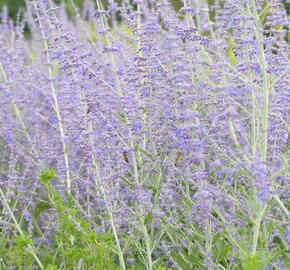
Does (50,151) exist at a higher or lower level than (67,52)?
lower

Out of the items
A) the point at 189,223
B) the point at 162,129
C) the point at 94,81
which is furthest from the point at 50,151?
the point at 189,223

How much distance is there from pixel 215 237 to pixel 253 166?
952mm

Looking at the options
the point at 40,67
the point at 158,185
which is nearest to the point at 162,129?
the point at 158,185

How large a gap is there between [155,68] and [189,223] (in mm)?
996

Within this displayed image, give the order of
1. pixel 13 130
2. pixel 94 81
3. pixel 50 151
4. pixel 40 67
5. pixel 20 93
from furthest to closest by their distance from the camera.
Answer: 1. pixel 40 67
2. pixel 20 93
3. pixel 13 130
4. pixel 50 151
5. pixel 94 81

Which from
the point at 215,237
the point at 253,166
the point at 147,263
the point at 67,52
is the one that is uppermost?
the point at 67,52

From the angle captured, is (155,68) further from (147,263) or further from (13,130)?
(13,130)

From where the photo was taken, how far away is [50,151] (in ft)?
13.9

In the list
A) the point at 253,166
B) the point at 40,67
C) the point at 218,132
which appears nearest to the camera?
the point at 253,166

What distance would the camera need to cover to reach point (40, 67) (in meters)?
6.61

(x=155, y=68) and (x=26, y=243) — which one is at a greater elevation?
(x=155, y=68)

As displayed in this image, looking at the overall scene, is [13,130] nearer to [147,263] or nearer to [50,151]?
[50,151]

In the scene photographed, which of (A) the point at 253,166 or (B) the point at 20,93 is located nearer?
(A) the point at 253,166

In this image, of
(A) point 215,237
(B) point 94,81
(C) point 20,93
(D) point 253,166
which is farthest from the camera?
(C) point 20,93
